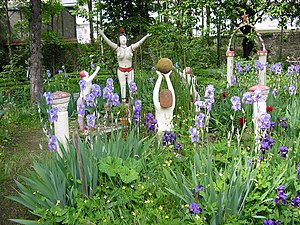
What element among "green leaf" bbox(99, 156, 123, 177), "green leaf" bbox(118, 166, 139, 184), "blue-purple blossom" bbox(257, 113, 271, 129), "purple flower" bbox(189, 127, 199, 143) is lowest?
"green leaf" bbox(118, 166, 139, 184)

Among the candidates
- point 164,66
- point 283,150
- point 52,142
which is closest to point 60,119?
point 52,142

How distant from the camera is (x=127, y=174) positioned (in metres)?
2.69

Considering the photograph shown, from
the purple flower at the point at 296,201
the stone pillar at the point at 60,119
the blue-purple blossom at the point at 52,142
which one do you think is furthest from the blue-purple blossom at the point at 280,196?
the stone pillar at the point at 60,119

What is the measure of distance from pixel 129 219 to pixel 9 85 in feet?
21.7

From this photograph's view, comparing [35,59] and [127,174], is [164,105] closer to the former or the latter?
[127,174]

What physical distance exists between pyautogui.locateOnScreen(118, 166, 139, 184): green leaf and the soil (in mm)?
694

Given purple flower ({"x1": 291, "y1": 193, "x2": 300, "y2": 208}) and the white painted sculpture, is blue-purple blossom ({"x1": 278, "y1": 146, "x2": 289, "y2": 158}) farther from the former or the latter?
the white painted sculpture

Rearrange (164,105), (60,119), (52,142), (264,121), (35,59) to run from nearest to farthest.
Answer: (264,121)
(52,142)
(60,119)
(164,105)
(35,59)

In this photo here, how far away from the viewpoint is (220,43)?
1233 centimetres

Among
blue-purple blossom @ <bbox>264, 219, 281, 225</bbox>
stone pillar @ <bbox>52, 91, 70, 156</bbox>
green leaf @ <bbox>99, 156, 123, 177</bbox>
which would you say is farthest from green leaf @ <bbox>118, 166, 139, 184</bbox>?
blue-purple blossom @ <bbox>264, 219, 281, 225</bbox>

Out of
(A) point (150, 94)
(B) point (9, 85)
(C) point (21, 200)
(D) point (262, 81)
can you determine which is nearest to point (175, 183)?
(C) point (21, 200)

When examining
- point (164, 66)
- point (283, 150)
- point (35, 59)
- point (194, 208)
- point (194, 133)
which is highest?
point (35, 59)

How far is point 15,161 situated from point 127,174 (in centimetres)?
161

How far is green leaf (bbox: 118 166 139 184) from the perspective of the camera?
8.66 feet
